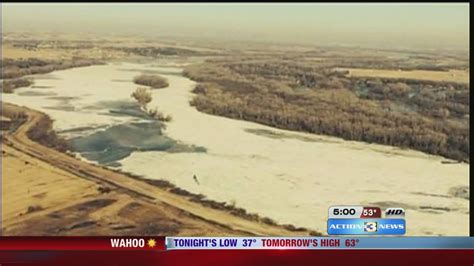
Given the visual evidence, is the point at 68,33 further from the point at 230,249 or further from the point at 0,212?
the point at 230,249

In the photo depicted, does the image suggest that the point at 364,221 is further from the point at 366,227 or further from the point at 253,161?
the point at 253,161

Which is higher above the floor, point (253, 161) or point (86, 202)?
point (253, 161)

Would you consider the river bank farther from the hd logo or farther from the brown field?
the brown field

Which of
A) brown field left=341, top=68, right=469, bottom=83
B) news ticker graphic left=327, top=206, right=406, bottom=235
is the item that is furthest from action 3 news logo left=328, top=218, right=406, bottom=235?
brown field left=341, top=68, right=469, bottom=83

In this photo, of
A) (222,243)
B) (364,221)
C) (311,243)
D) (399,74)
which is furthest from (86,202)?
(399,74)

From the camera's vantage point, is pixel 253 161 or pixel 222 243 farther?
pixel 253 161

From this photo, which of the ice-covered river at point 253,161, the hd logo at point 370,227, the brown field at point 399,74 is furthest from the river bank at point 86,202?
the brown field at point 399,74

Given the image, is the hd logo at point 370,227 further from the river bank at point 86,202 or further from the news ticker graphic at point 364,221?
the river bank at point 86,202

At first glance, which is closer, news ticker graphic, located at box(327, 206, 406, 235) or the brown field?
news ticker graphic, located at box(327, 206, 406, 235)
